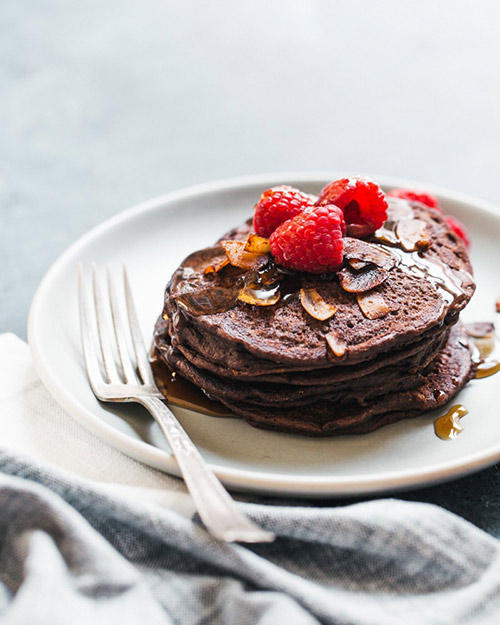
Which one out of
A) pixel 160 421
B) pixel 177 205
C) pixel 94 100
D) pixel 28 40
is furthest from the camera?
pixel 28 40

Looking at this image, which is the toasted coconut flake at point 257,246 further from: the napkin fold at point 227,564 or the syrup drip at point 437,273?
the napkin fold at point 227,564

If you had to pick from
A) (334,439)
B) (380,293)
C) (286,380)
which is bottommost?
(334,439)

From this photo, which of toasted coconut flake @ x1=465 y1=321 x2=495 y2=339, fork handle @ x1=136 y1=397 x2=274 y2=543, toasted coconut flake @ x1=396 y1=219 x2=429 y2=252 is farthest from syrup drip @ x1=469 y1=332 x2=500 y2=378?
fork handle @ x1=136 y1=397 x2=274 y2=543

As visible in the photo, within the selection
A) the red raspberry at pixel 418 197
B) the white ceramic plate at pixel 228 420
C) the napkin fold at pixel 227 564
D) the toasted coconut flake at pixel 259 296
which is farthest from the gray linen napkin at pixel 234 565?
the red raspberry at pixel 418 197

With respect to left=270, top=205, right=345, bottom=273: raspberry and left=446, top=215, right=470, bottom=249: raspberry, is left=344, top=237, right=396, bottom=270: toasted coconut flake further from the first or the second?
left=446, top=215, right=470, bottom=249: raspberry

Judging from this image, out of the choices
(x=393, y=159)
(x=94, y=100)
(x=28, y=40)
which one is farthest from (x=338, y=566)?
(x=28, y=40)

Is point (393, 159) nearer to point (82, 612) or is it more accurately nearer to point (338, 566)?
point (338, 566)

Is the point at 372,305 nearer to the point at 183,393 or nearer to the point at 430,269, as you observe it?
the point at 430,269

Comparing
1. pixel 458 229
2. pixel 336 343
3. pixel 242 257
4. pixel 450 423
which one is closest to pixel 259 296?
pixel 242 257
